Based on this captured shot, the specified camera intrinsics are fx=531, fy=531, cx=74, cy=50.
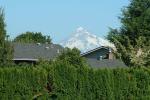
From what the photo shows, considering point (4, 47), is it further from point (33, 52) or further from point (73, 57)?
point (33, 52)

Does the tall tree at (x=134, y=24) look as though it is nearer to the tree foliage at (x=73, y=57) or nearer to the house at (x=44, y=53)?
the house at (x=44, y=53)

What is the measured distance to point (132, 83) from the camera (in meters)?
21.7

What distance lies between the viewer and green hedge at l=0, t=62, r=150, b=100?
20.3 meters

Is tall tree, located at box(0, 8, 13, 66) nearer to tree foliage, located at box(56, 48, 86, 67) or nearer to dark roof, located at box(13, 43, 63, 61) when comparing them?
tree foliage, located at box(56, 48, 86, 67)

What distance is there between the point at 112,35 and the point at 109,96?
4554cm

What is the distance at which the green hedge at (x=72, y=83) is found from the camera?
66.6 ft

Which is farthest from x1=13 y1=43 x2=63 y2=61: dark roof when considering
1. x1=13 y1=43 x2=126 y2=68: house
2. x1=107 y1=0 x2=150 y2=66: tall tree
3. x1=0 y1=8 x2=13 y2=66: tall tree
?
x1=0 y1=8 x2=13 y2=66: tall tree

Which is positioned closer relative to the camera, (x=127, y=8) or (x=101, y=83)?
(x=101, y=83)

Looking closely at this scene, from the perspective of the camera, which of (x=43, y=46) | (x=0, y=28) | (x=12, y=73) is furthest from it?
(x=43, y=46)

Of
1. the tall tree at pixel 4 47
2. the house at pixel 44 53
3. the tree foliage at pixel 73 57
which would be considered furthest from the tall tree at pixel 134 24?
the tall tree at pixel 4 47

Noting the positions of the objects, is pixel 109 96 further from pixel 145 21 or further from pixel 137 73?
pixel 145 21

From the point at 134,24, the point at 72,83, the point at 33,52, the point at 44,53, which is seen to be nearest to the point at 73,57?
the point at 72,83

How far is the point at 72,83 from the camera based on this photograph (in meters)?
21.0

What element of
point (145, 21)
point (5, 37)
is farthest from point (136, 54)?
point (145, 21)
